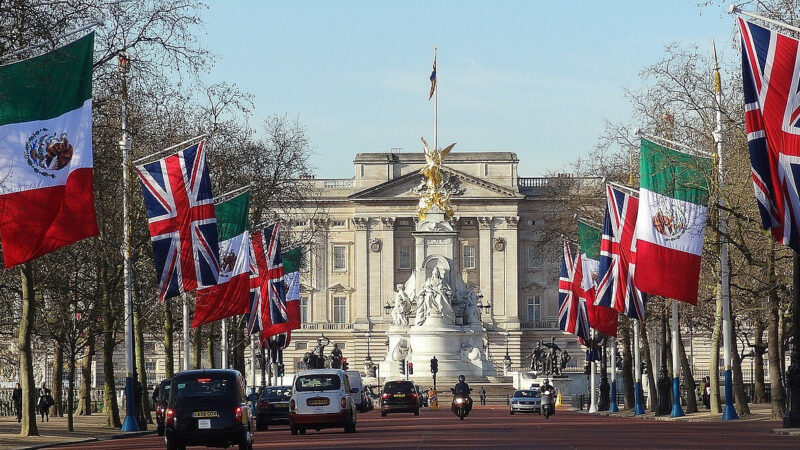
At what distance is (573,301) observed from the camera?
240ft

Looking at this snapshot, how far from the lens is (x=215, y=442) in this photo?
34438 mm

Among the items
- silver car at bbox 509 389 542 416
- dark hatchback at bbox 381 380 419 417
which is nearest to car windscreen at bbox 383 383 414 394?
dark hatchback at bbox 381 380 419 417

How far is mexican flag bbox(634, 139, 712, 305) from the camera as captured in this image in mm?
48031

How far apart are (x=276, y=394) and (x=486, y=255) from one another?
117357 millimetres

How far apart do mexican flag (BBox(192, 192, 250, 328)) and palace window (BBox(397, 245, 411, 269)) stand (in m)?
117

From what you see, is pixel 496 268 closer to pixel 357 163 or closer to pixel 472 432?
pixel 357 163

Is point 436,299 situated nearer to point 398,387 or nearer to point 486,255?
point 398,387

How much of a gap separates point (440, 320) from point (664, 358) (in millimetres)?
41708

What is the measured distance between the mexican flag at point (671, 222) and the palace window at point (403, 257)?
125 meters

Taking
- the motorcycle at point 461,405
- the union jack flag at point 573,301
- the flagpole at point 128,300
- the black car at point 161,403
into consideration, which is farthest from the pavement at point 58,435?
the union jack flag at point 573,301

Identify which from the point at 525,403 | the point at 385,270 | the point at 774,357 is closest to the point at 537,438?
the point at 774,357

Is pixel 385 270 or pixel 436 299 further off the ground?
pixel 385 270

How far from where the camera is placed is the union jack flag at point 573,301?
234 feet

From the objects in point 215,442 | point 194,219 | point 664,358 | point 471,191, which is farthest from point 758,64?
point 471,191
